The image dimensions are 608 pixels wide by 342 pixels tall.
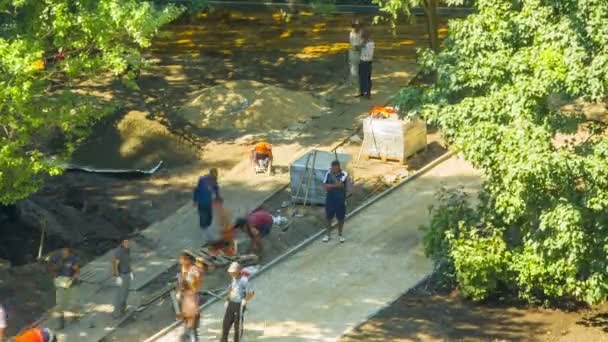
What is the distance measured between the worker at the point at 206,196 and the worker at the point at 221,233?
0.18 meters

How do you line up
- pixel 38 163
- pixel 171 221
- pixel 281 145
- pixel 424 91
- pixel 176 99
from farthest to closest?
1. pixel 176 99
2. pixel 281 145
3. pixel 171 221
4. pixel 424 91
5. pixel 38 163

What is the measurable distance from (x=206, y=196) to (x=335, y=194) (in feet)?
7.89

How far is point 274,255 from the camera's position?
2389 cm

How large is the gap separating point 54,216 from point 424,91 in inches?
326

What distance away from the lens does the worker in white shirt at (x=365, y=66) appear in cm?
3106

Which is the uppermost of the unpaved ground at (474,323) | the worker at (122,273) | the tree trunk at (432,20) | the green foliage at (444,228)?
the tree trunk at (432,20)

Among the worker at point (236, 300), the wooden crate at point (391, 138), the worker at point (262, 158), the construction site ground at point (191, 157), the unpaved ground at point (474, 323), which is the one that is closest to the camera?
the worker at point (236, 300)

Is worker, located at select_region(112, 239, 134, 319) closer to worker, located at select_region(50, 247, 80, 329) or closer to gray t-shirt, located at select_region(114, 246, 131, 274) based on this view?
gray t-shirt, located at select_region(114, 246, 131, 274)

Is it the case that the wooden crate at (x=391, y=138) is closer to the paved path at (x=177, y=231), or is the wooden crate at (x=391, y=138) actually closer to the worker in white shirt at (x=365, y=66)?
the paved path at (x=177, y=231)

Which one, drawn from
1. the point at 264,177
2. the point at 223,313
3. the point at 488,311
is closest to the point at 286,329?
the point at 223,313

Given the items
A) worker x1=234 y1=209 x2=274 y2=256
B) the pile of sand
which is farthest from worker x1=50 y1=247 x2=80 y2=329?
the pile of sand

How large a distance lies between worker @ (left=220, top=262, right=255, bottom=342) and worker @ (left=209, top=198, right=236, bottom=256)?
3.93 metres

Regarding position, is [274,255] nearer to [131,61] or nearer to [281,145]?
[131,61]

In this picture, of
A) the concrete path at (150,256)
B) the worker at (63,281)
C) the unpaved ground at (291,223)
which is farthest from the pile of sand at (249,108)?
the worker at (63,281)
